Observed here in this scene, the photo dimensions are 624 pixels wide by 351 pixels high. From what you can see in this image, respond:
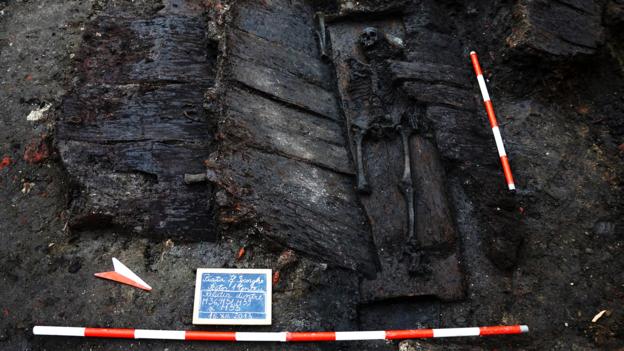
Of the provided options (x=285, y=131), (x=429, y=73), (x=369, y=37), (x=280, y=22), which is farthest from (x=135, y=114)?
(x=429, y=73)

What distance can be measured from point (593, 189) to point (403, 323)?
209 cm

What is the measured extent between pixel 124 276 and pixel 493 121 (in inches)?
141

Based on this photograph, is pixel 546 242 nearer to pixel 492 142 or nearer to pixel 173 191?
pixel 492 142

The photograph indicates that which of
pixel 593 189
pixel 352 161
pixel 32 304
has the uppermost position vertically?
pixel 352 161

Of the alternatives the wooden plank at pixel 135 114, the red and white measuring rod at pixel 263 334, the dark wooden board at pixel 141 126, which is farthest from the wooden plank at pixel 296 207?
the wooden plank at pixel 135 114

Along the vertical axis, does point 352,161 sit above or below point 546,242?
above

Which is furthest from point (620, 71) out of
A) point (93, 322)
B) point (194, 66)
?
point (93, 322)

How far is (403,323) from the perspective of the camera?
150 inches

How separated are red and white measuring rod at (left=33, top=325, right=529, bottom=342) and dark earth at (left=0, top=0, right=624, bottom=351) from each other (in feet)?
0.24

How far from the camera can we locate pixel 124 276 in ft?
12.5

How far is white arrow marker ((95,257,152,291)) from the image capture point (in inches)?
148

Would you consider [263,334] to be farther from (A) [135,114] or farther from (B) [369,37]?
(B) [369,37]

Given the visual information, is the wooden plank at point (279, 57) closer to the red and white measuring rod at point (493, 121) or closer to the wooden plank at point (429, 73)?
the wooden plank at point (429, 73)

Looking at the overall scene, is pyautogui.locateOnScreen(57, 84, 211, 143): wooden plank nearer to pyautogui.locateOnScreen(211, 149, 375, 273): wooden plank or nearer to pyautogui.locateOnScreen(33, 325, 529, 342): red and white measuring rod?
pyautogui.locateOnScreen(211, 149, 375, 273): wooden plank
